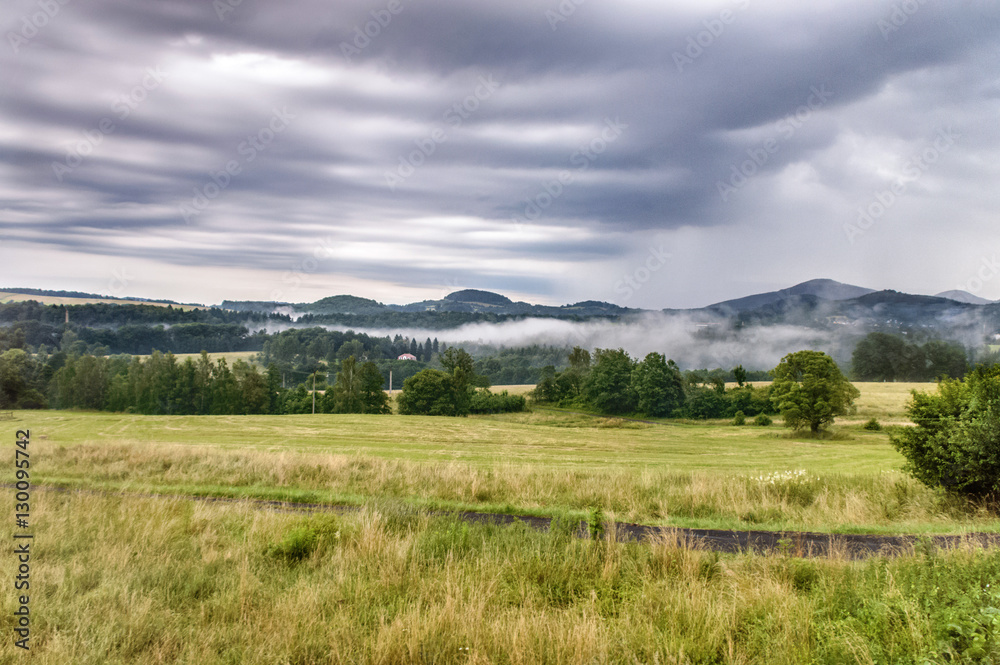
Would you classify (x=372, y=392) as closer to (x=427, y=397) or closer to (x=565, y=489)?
(x=427, y=397)

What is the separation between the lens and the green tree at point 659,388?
104375mm

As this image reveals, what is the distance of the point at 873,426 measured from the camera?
67.9 m

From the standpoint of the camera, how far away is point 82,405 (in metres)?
106

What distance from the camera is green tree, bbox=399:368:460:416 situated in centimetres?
9900

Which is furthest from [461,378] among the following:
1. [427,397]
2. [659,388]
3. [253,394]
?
[253,394]

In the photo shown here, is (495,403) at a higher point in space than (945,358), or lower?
lower

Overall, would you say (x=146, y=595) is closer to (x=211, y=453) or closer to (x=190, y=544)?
(x=190, y=544)

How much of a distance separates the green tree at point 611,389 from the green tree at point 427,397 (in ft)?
91.9

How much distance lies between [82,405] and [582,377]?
94.6 metres

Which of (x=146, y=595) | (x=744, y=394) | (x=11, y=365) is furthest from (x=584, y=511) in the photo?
(x=11, y=365)

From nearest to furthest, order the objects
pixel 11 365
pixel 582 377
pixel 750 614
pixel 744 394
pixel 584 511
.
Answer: pixel 750 614 → pixel 584 511 → pixel 11 365 → pixel 744 394 → pixel 582 377

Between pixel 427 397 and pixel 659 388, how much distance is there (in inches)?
1604

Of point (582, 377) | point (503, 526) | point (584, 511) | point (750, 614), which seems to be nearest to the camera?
point (750, 614)

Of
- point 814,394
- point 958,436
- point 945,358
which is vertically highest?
point 945,358
